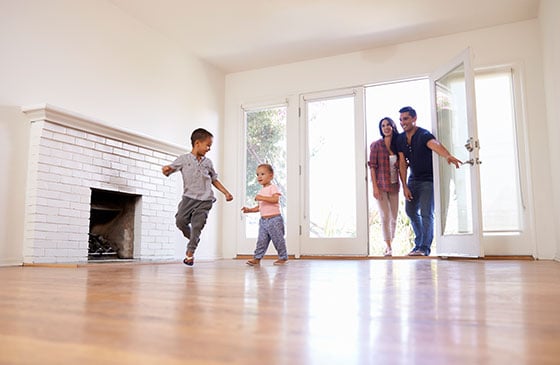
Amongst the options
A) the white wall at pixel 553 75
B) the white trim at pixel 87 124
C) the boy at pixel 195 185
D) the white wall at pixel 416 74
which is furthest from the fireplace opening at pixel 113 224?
the white wall at pixel 553 75

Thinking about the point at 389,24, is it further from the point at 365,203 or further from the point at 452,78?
the point at 365,203

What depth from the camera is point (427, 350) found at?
38 centimetres

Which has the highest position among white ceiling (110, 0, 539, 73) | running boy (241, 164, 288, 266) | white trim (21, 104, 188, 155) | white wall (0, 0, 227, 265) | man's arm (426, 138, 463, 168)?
white ceiling (110, 0, 539, 73)

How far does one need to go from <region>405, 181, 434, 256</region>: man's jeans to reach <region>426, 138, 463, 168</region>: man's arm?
50 cm

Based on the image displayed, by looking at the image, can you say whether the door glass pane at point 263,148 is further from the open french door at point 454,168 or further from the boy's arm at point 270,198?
the boy's arm at point 270,198

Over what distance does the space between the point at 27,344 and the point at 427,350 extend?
13.5 inches

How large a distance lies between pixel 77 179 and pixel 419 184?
328 cm

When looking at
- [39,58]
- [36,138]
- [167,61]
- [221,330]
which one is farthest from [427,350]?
[167,61]

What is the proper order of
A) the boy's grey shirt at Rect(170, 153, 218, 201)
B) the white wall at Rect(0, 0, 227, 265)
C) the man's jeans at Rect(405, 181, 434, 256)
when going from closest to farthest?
the boy's grey shirt at Rect(170, 153, 218, 201), the white wall at Rect(0, 0, 227, 265), the man's jeans at Rect(405, 181, 434, 256)

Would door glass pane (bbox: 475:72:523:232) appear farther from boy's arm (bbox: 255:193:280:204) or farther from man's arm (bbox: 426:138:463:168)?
boy's arm (bbox: 255:193:280:204)

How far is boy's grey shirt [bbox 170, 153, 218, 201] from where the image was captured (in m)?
3.34

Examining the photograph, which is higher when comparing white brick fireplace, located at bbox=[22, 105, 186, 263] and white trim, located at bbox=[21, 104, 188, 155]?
white trim, located at bbox=[21, 104, 188, 155]

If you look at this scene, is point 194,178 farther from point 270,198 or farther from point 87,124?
point 87,124

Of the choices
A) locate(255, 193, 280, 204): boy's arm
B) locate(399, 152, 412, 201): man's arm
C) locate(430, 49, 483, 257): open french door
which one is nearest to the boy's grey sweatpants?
locate(255, 193, 280, 204): boy's arm
